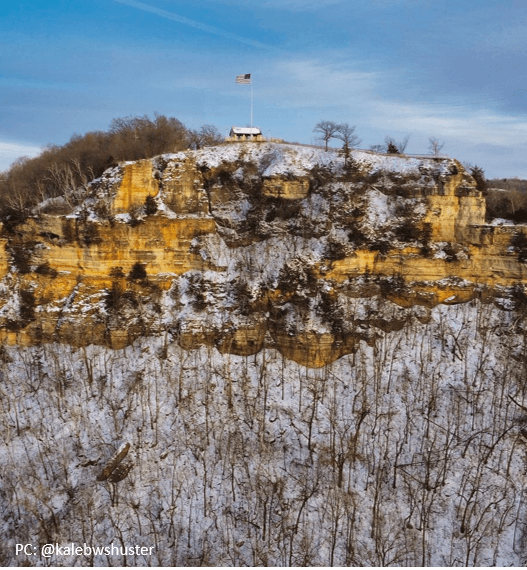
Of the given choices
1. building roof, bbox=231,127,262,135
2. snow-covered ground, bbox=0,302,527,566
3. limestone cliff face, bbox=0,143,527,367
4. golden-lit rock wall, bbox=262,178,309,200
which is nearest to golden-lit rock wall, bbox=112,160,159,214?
limestone cliff face, bbox=0,143,527,367

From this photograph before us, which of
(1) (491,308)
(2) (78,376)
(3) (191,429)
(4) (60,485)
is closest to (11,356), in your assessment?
(2) (78,376)

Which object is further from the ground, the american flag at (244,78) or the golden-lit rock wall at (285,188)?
the american flag at (244,78)

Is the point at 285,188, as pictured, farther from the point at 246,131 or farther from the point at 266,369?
the point at 266,369

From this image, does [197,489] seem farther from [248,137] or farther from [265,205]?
[248,137]

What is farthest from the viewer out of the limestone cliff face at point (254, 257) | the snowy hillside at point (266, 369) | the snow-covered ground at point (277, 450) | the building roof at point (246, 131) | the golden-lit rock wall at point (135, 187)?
the building roof at point (246, 131)

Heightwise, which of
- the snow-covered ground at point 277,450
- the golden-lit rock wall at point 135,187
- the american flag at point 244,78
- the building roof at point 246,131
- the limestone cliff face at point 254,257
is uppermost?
the american flag at point 244,78

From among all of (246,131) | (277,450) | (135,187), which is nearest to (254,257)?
(135,187)

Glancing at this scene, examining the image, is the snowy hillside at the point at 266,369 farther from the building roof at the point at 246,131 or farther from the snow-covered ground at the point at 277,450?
the building roof at the point at 246,131

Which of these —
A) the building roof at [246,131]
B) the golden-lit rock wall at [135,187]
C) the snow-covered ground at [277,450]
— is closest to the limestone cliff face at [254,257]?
the golden-lit rock wall at [135,187]
